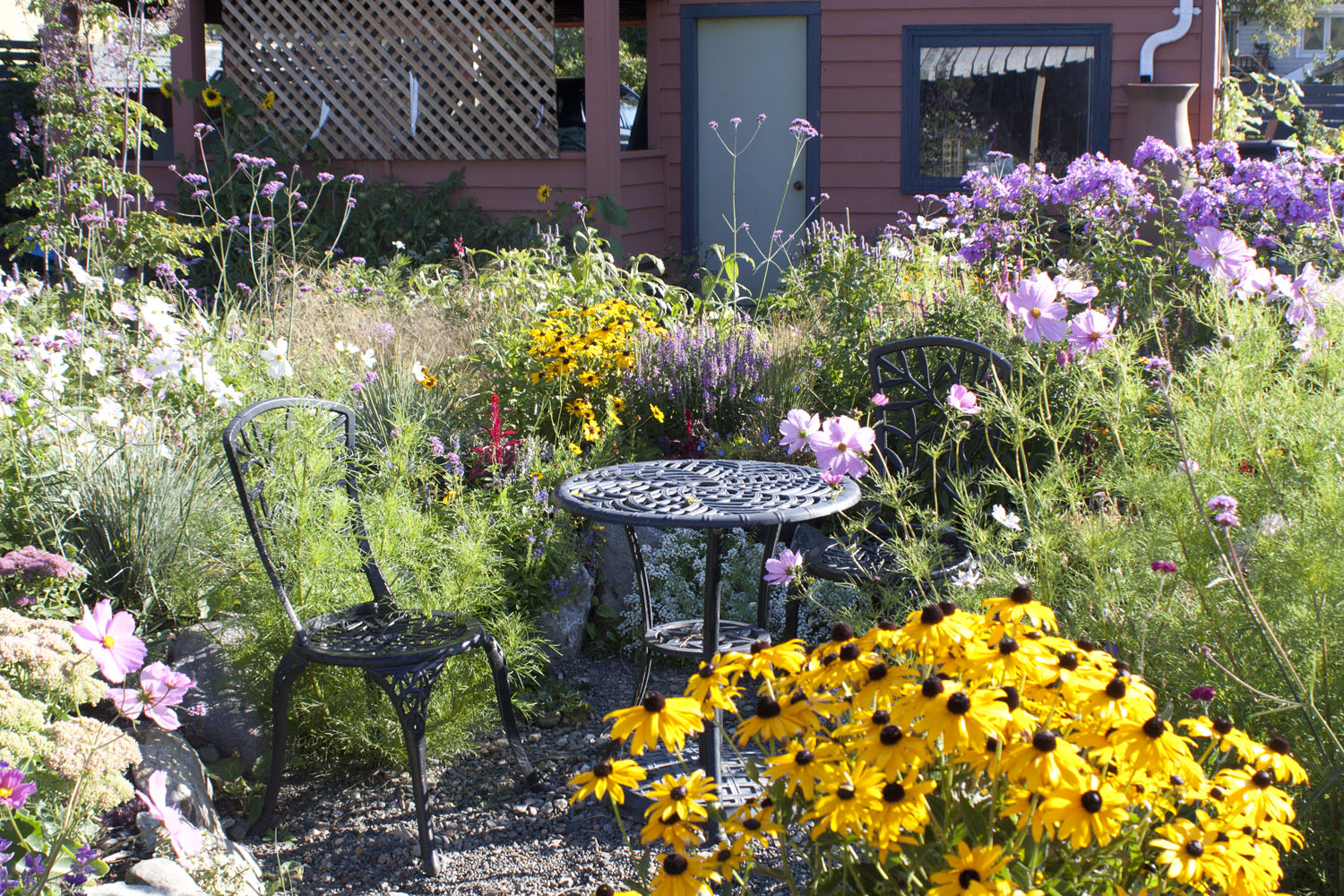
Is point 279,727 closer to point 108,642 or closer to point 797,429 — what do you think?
point 108,642

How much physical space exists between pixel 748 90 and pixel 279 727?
7.38 m

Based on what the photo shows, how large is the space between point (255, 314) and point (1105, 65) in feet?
21.4

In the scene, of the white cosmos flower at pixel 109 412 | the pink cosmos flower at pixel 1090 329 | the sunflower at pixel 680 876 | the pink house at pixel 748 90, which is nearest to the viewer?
the sunflower at pixel 680 876

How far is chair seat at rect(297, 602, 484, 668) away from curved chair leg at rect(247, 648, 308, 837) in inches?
2.1

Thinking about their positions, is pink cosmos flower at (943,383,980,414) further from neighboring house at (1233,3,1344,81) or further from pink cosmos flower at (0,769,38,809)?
neighboring house at (1233,3,1344,81)

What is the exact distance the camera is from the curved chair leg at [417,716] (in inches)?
98.3

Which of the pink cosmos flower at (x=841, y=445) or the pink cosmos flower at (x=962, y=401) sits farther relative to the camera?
the pink cosmos flower at (x=962, y=401)

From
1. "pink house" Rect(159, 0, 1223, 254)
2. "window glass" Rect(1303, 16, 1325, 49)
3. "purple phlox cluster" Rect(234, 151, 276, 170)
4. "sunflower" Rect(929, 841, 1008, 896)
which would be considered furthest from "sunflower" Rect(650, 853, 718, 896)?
"window glass" Rect(1303, 16, 1325, 49)

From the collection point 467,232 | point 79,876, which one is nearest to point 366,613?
point 79,876

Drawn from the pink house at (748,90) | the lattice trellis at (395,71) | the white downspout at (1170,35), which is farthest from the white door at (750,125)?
the white downspout at (1170,35)

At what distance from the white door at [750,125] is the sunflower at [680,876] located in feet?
25.0

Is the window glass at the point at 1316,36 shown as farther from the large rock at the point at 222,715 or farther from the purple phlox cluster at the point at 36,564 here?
→ the purple phlox cluster at the point at 36,564

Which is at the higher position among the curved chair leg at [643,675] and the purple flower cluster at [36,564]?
the purple flower cluster at [36,564]

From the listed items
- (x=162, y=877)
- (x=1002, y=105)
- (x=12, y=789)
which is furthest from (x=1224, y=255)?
(x=1002, y=105)
